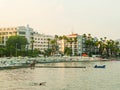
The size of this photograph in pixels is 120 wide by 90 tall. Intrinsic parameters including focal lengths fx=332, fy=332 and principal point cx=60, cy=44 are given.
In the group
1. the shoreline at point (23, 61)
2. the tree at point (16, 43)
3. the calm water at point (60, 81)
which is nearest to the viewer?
the calm water at point (60, 81)

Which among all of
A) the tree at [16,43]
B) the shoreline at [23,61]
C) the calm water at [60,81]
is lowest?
the calm water at [60,81]

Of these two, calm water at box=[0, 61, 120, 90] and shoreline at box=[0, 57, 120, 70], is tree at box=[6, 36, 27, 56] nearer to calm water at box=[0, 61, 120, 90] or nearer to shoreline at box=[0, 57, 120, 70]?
shoreline at box=[0, 57, 120, 70]

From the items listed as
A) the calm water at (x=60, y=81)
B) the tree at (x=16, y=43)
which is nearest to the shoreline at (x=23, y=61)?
the tree at (x=16, y=43)

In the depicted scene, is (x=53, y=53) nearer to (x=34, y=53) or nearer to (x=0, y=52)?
(x=34, y=53)

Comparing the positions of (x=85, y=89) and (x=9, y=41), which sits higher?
(x=9, y=41)

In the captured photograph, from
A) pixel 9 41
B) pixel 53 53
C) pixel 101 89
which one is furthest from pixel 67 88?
pixel 53 53

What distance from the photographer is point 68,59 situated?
169500mm

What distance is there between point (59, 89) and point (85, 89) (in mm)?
4007

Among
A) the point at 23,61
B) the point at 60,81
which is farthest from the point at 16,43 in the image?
the point at 60,81

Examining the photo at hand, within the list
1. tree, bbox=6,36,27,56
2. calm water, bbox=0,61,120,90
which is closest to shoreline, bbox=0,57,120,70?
tree, bbox=6,36,27,56

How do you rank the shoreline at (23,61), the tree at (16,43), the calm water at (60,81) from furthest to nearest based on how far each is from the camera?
the tree at (16,43) < the shoreline at (23,61) < the calm water at (60,81)

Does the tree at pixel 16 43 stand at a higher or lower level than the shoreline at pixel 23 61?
higher

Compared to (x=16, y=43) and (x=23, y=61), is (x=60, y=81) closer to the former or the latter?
(x=23, y=61)

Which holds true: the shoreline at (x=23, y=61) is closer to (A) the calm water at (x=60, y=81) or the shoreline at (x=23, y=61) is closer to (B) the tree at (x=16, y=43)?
(B) the tree at (x=16, y=43)
